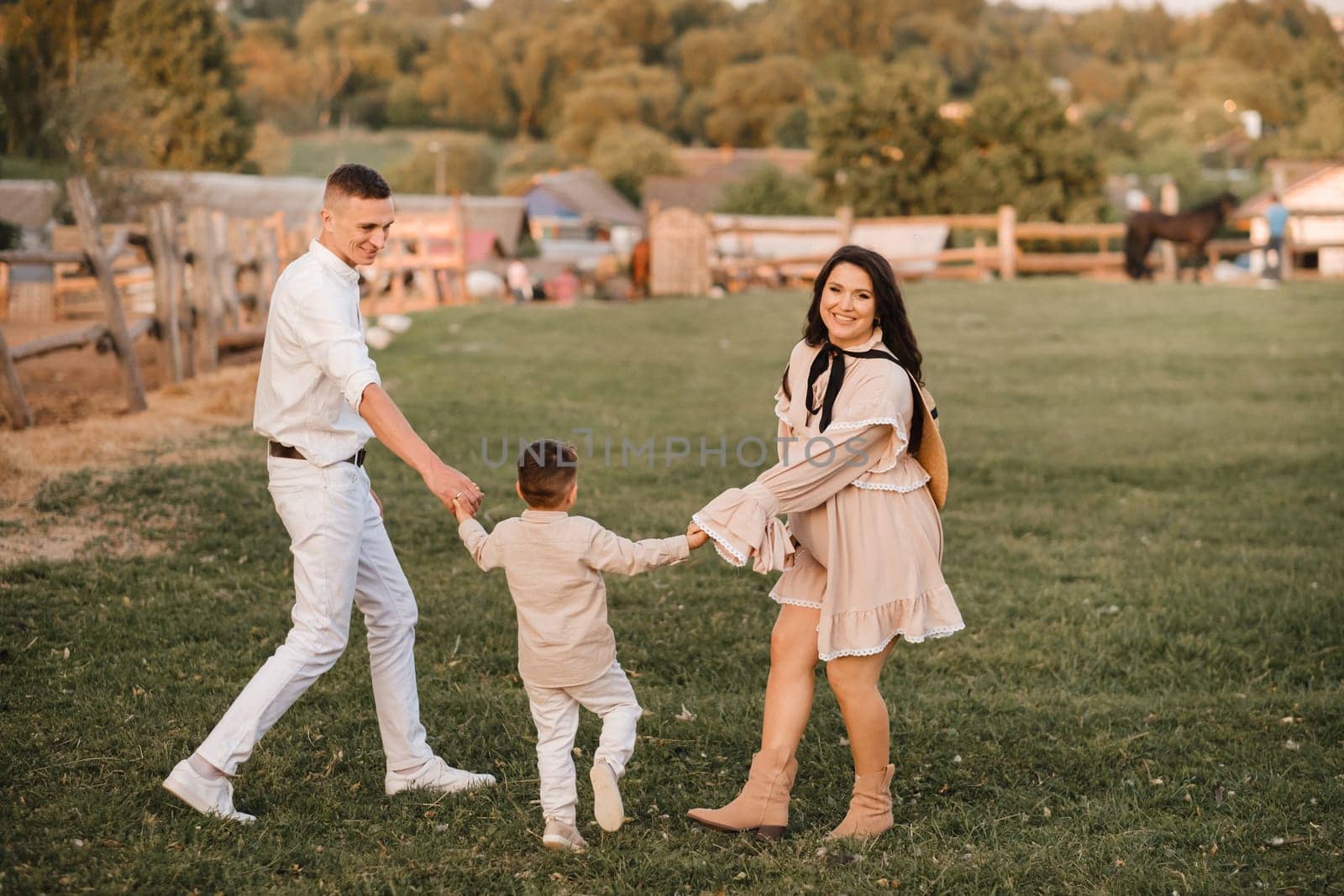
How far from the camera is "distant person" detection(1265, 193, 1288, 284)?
944 inches

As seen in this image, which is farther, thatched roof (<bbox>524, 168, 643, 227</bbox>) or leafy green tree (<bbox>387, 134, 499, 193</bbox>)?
leafy green tree (<bbox>387, 134, 499, 193</bbox>)

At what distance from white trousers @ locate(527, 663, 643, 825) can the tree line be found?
864 inches

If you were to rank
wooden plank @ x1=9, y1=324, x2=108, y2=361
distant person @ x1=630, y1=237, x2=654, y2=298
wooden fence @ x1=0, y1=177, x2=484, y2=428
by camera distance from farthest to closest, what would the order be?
distant person @ x1=630, y1=237, x2=654, y2=298
wooden fence @ x1=0, y1=177, x2=484, y2=428
wooden plank @ x1=9, y1=324, x2=108, y2=361

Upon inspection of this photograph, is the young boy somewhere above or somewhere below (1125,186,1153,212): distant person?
below

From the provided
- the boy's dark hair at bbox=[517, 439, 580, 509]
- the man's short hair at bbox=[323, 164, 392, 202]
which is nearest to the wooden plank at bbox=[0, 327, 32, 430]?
the man's short hair at bbox=[323, 164, 392, 202]

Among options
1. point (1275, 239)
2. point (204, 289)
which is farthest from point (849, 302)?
point (1275, 239)

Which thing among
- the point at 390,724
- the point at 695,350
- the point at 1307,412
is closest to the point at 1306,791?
the point at 390,724

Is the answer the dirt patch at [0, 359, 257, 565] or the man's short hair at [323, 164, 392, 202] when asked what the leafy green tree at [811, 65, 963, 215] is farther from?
the man's short hair at [323, 164, 392, 202]

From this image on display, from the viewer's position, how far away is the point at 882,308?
418cm

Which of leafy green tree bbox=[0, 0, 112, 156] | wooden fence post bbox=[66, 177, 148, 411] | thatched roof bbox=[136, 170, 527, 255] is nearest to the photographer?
wooden fence post bbox=[66, 177, 148, 411]

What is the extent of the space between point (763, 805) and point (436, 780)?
112 cm

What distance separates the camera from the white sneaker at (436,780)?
4422 millimetres

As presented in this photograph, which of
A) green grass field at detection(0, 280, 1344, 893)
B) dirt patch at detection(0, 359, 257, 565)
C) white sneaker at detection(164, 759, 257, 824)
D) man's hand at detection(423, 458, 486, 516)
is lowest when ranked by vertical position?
green grass field at detection(0, 280, 1344, 893)

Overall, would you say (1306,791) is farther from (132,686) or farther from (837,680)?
(132,686)
